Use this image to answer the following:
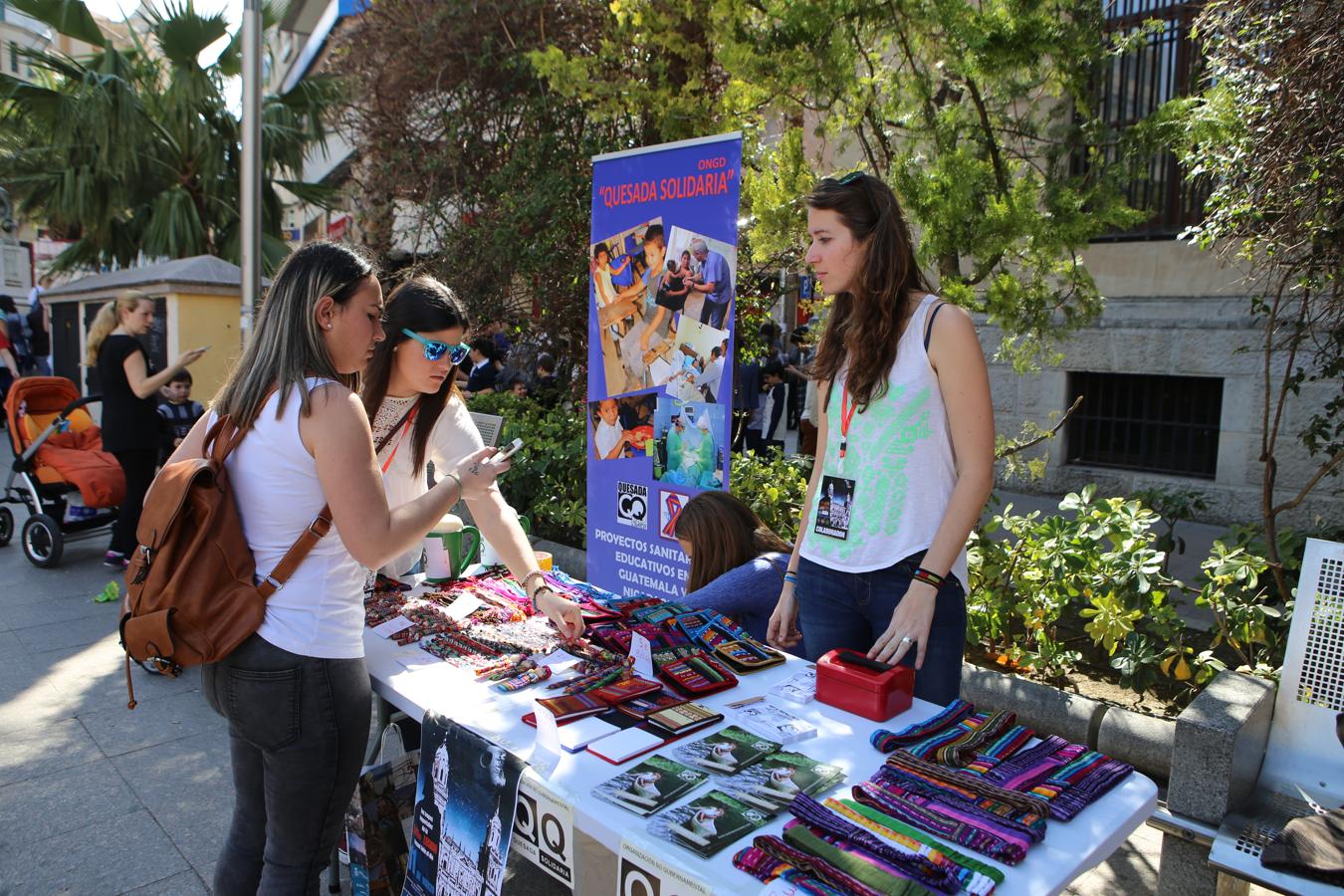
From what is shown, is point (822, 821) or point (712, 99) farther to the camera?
point (712, 99)

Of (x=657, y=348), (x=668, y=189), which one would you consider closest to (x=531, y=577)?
(x=657, y=348)

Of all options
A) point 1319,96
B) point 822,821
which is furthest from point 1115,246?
point 822,821

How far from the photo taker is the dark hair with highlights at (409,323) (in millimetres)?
2707

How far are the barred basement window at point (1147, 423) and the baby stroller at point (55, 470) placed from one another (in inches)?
320

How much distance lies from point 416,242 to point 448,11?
6.30 feet

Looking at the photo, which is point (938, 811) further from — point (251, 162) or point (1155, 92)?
point (1155, 92)

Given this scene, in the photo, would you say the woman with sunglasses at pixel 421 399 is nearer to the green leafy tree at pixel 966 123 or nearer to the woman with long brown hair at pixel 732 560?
the woman with long brown hair at pixel 732 560

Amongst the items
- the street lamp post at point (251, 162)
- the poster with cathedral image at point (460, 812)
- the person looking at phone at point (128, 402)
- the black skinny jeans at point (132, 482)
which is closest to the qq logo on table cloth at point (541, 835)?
the poster with cathedral image at point (460, 812)

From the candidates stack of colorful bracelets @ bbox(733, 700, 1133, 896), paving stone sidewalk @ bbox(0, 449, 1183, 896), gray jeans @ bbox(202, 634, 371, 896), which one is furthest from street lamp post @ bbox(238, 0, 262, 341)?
stack of colorful bracelets @ bbox(733, 700, 1133, 896)

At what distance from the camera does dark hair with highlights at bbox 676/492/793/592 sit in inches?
122

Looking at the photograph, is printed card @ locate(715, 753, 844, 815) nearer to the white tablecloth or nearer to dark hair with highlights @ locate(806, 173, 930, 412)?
the white tablecloth

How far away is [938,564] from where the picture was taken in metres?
2.11

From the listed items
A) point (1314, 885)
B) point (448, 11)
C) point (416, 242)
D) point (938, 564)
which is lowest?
point (1314, 885)

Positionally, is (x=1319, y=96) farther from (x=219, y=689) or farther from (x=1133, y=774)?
(x=219, y=689)
